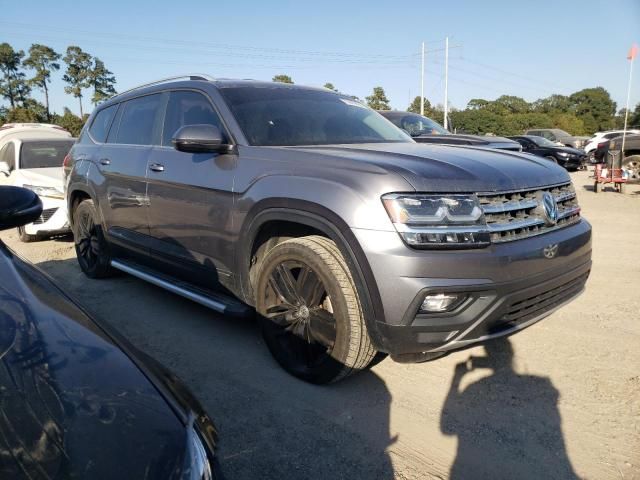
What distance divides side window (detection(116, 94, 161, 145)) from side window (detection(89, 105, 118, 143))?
0.98ft

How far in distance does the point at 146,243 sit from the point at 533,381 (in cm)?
303

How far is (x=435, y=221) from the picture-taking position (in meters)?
2.39

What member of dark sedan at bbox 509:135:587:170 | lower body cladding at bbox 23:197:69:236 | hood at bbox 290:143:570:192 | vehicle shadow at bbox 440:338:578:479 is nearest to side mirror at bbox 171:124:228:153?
hood at bbox 290:143:570:192

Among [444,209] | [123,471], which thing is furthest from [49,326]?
[444,209]

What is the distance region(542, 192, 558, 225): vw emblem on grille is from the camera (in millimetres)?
2812

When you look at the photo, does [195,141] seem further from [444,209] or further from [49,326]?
[49,326]

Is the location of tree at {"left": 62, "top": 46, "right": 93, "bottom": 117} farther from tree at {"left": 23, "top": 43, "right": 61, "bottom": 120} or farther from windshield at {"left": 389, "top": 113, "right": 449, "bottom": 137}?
windshield at {"left": 389, "top": 113, "right": 449, "bottom": 137}

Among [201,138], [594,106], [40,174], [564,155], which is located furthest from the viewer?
[594,106]

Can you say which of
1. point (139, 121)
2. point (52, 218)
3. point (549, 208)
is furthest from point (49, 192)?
point (549, 208)

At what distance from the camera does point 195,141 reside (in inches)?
124

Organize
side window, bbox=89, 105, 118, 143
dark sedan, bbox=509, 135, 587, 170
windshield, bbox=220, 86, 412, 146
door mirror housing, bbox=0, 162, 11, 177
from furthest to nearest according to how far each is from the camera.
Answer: dark sedan, bbox=509, 135, 587, 170 < door mirror housing, bbox=0, 162, 11, 177 < side window, bbox=89, 105, 118, 143 < windshield, bbox=220, 86, 412, 146

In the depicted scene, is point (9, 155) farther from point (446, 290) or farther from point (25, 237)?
point (446, 290)

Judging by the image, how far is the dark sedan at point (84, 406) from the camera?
1.03 meters

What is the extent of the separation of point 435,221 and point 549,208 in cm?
89
